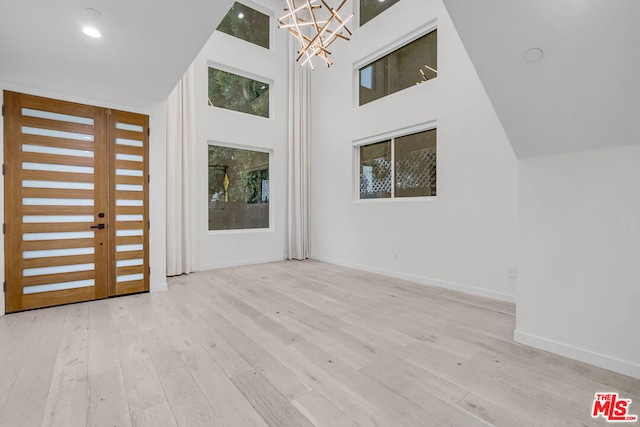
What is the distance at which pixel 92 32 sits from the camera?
7.06 feet

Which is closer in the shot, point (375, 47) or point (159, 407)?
point (159, 407)

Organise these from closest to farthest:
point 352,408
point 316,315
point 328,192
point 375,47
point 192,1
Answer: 1. point 352,408
2. point 192,1
3. point 316,315
4. point 375,47
5. point 328,192

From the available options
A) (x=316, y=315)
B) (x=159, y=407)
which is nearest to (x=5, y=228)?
(x=159, y=407)

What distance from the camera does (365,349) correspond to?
2211 millimetres

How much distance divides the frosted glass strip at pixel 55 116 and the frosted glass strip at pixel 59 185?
2.33ft

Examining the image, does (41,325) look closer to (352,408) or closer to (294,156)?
(352,408)

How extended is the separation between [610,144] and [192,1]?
2.89 m

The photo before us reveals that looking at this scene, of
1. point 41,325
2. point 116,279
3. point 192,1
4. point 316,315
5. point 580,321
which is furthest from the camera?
point 116,279

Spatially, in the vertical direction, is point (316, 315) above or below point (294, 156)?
below

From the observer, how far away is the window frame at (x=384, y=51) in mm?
4133

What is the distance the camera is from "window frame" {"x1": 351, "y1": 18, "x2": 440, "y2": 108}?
4133mm

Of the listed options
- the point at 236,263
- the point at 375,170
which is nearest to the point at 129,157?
the point at 236,263

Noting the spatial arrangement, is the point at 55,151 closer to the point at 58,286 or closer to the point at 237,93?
the point at 58,286

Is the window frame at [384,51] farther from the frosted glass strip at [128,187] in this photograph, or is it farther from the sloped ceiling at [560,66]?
the frosted glass strip at [128,187]
